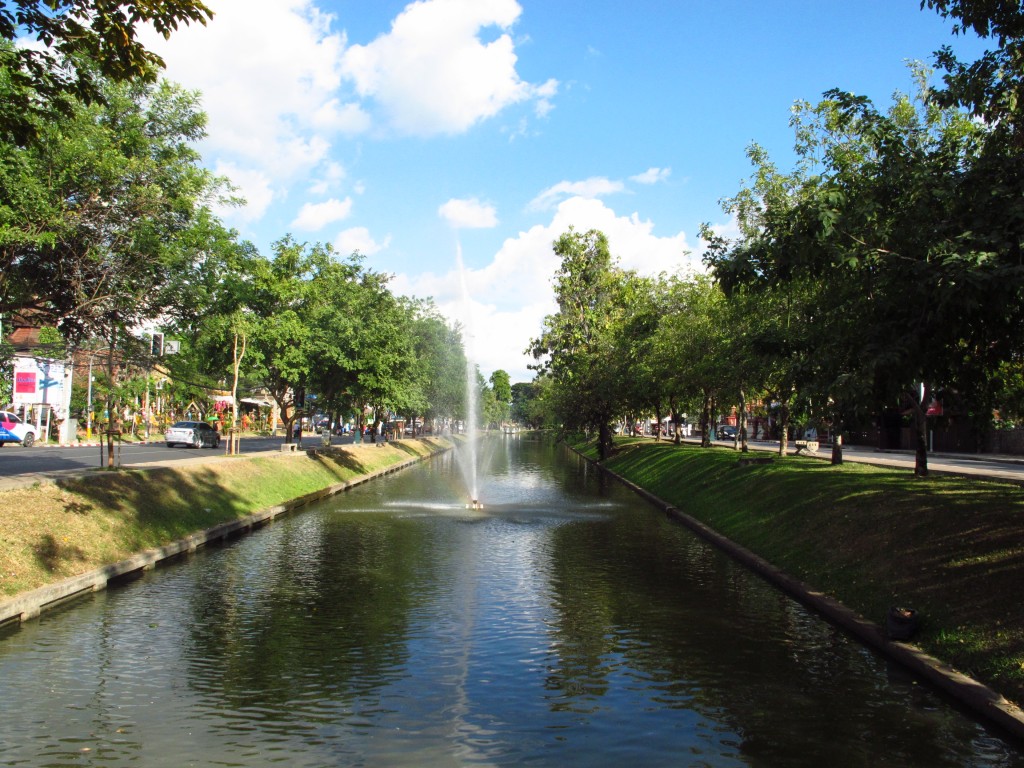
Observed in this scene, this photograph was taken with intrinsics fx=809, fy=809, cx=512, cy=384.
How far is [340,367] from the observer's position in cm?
4312

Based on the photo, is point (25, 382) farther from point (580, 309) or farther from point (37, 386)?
point (580, 309)

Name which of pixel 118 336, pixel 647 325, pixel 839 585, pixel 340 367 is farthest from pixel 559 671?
pixel 647 325

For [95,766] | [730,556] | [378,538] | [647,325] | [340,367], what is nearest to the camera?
[95,766]

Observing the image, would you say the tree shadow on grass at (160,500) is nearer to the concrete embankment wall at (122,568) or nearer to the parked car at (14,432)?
the concrete embankment wall at (122,568)

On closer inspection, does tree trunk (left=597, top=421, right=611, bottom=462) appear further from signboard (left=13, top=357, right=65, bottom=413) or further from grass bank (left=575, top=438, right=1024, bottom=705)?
signboard (left=13, top=357, right=65, bottom=413)

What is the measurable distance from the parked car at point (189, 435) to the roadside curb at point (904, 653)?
40.2 m

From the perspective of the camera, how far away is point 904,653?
35.6ft

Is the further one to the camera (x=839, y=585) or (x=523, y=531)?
(x=523, y=531)

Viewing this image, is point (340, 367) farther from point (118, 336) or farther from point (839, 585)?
point (839, 585)

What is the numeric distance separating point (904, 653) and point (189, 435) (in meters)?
47.5

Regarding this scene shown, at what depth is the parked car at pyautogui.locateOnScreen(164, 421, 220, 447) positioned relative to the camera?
50750 mm

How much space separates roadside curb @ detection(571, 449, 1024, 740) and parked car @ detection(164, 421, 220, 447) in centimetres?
4018

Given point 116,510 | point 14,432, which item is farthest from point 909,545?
point 14,432

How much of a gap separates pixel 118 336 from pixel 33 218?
6868mm
